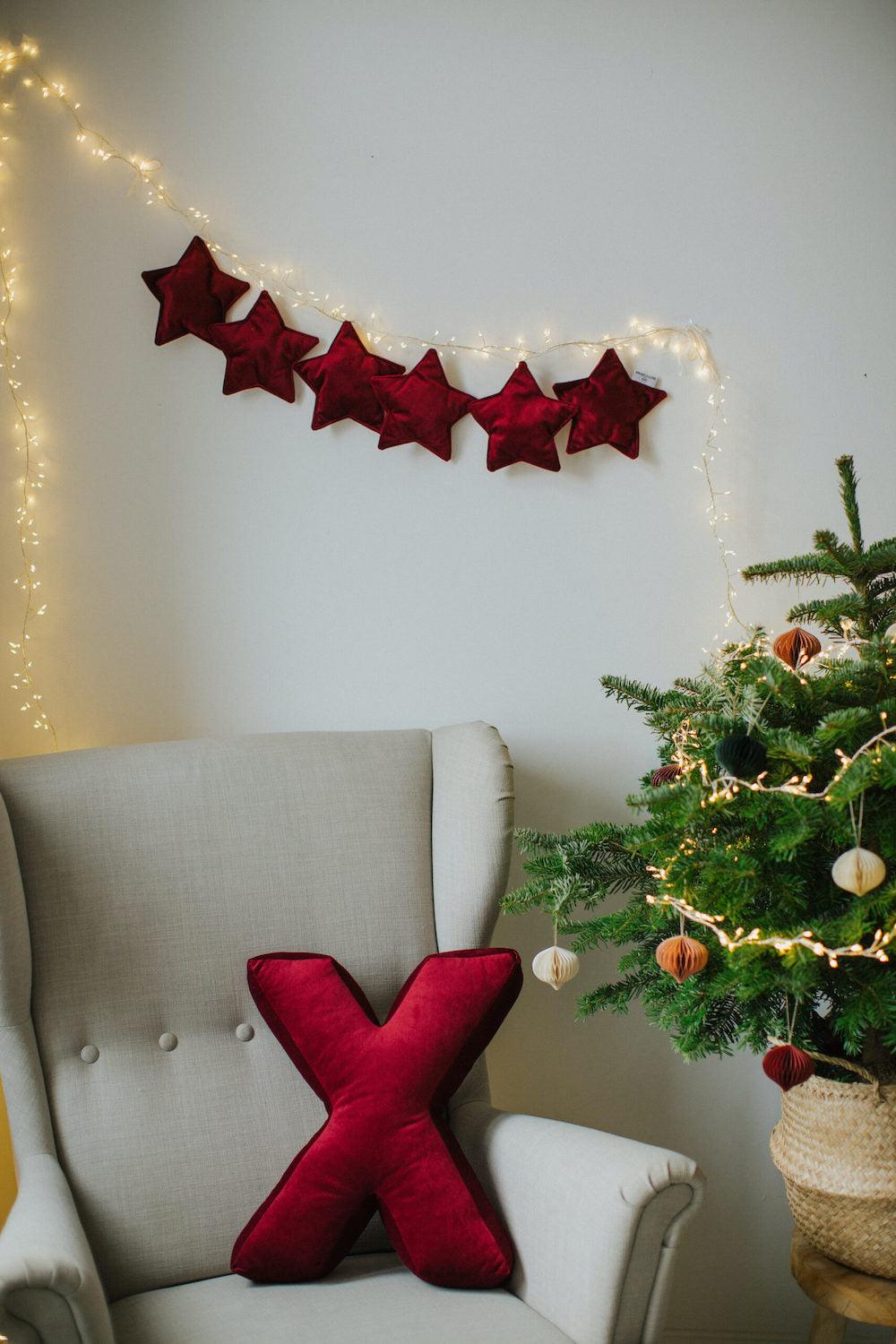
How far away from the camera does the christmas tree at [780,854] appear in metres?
1.02

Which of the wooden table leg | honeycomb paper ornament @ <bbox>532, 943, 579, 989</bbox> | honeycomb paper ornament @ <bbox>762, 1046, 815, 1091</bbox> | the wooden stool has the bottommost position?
the wooden table leg

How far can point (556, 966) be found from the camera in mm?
1225

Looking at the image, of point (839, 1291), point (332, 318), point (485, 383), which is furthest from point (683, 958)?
point (332, 318)

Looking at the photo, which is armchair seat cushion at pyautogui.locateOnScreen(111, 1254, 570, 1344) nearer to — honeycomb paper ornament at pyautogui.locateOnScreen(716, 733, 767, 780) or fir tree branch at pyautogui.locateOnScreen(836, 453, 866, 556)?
honeycomb paper ornament at pyautogui.locateOnScreen(716, 733, 767, 780)

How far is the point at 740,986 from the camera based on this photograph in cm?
107

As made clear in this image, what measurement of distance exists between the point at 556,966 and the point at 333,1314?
0.46 meters

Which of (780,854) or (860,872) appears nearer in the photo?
(860,872)

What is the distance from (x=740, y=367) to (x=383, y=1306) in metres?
1.54

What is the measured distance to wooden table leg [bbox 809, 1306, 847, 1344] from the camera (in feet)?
4.21

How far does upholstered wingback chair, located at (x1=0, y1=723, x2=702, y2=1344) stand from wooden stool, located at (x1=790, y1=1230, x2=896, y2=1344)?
0.23 meters

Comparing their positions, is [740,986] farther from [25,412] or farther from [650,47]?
[650,47]

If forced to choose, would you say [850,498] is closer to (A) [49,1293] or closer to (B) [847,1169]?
(B) [847,1169]

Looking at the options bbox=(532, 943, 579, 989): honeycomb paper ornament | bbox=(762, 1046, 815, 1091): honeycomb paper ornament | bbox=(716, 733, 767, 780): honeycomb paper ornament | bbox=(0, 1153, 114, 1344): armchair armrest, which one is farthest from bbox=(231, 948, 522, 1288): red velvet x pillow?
bbox=(716, 733, 767, 780): honeycomb paper ornament

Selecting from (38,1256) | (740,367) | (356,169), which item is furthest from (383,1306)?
Result: (356,169)
